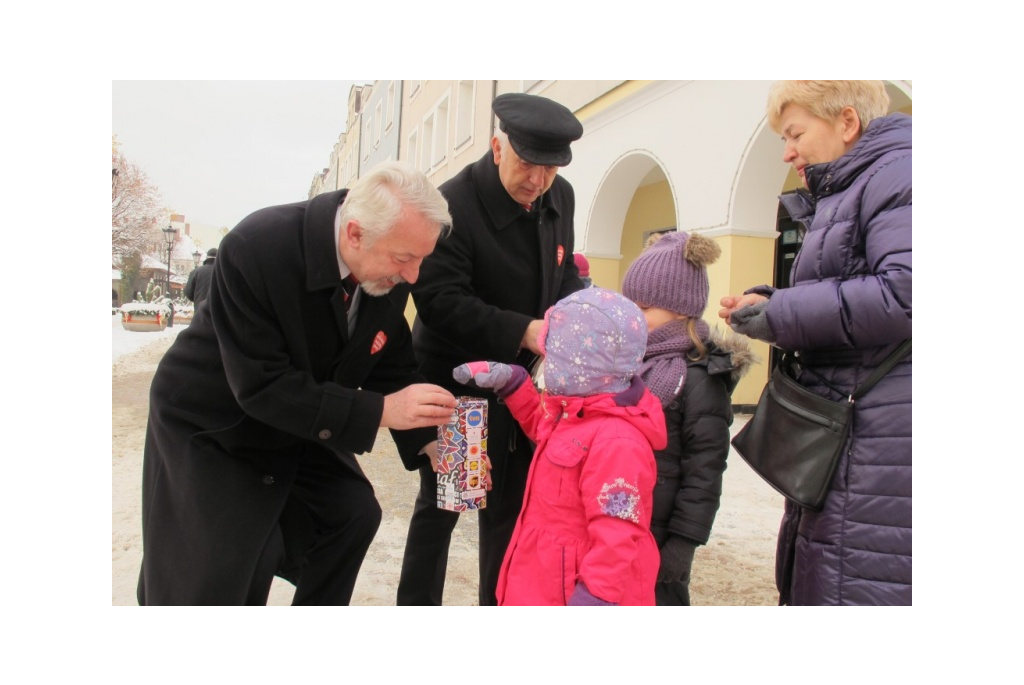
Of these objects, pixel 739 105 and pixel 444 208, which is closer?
pixel 444 208

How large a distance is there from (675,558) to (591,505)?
1.33 ft

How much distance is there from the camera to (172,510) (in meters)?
1.90

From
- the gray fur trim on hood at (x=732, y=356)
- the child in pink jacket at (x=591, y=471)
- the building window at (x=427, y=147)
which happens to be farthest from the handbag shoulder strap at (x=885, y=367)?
the building window at (x=427, y=147)

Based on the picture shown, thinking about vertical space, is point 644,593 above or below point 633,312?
below

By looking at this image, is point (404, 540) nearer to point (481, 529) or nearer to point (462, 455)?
point (481, 529)

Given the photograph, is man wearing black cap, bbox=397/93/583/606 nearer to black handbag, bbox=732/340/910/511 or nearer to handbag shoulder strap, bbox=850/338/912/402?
black handbag, bbox=732/340/910/511

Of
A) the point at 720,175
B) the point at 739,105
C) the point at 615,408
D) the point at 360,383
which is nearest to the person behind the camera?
the point at 615,408

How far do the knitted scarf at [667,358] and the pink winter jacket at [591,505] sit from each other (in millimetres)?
132

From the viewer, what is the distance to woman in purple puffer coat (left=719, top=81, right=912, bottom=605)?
1.53 meters

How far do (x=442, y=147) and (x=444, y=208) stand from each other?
4.38m

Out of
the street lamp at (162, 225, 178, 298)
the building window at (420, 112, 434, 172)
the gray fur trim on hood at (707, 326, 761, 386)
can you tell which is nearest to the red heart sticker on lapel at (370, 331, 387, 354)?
the gray fur trim on hood at (707, 326, 761, 386)
